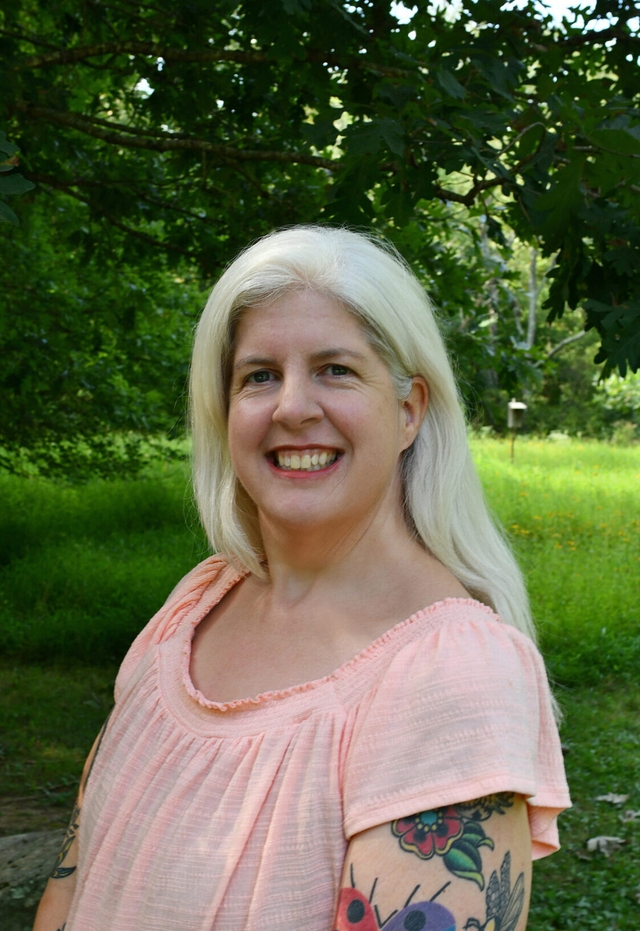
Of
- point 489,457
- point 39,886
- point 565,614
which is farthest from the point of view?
point 489,457

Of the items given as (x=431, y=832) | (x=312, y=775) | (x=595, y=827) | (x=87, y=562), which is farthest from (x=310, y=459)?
(x=87, y=562)

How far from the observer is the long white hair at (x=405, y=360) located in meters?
1.64

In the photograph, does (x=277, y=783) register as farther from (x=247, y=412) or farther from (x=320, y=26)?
(x=320, y=26)

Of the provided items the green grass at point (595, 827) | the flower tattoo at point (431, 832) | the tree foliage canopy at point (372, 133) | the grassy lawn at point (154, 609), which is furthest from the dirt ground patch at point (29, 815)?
the flower tattoo at point (431, 832)

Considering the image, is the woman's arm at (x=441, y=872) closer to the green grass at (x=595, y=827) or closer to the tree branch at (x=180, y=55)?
the tree branch at (x=180, y=55)

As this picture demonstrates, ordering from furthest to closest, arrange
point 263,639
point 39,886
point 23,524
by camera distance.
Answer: point 23,524
point 39,886
point 263,639

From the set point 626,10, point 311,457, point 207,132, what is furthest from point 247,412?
point 207,132

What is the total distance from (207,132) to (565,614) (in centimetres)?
457

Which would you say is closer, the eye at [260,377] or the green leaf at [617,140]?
the eye at [260,377]

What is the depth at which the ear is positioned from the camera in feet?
5.70

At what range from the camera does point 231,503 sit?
79.7 inches

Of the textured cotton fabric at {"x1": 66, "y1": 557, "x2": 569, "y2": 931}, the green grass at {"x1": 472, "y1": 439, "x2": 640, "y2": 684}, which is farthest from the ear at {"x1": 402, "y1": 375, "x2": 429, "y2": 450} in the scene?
the green grass at {"x1": 472, "y1": 439, "x2": 640, "y2": 684}

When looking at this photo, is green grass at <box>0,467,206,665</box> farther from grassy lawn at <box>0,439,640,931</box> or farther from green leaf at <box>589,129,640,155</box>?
green leaf at <box>589,129,640,155</box>

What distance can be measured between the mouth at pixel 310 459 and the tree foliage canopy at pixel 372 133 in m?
1.35
